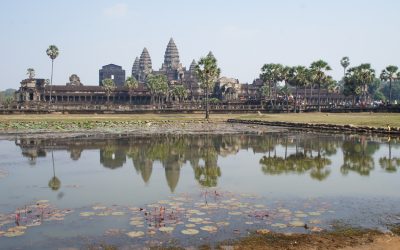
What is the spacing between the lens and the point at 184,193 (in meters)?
16.1

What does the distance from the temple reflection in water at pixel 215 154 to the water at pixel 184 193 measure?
3.0 inches

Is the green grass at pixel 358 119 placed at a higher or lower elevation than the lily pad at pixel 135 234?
higher

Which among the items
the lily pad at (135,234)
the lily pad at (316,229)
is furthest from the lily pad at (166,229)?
the lily pad at (316,229)

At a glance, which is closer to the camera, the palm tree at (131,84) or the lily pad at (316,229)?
the lily pad at (316,229)

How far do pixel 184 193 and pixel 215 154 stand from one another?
12.1 m

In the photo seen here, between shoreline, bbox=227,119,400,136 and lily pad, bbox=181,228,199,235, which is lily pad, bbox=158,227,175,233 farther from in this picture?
shoreline, bbox=227,119,400,136

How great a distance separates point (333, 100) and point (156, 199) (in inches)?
6264

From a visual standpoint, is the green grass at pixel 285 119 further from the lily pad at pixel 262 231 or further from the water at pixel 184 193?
the lily pad at pixel 262 231

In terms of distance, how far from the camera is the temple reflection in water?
2142 cm

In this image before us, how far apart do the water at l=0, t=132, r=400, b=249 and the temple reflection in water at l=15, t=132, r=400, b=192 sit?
0.08 metres

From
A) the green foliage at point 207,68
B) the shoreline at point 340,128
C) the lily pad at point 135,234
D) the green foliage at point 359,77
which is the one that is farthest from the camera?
the green foliage at point 359,77

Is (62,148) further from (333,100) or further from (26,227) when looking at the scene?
(333,100)

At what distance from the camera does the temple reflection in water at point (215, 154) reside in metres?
21.4

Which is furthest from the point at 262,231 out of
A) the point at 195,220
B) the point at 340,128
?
the point at 340,128
